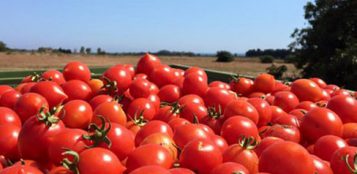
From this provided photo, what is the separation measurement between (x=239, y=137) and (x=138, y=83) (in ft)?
3.08

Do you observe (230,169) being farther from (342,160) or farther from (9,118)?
(9,118)

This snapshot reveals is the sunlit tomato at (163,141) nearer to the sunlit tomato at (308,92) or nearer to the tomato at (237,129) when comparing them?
the tomato at (237,129)

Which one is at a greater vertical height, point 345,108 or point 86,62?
point 345,108

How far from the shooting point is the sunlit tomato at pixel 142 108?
7.52 feet

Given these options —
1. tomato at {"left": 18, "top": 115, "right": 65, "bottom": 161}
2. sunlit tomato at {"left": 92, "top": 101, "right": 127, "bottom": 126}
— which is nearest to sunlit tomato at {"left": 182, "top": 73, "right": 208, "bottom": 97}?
sunlit tomato at {"left": 92, "top": 101, "right": 127, "bottom": 126}

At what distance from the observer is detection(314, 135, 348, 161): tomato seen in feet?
5.67

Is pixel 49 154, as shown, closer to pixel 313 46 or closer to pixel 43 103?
pixel 43 103

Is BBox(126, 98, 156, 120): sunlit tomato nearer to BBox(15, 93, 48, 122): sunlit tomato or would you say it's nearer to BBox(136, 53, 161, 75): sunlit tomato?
BBox(15, 93, 48, 122): sunlit tomato

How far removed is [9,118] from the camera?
2.05m

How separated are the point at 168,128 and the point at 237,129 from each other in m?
0.33

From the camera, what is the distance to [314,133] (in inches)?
77.7

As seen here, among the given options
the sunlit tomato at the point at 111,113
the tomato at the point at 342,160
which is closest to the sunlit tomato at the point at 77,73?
the sunlit tomato at the point at 111,113

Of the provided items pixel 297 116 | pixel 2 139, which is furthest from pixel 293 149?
pixel 2 139

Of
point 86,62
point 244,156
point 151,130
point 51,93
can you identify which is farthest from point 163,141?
point 86,62
